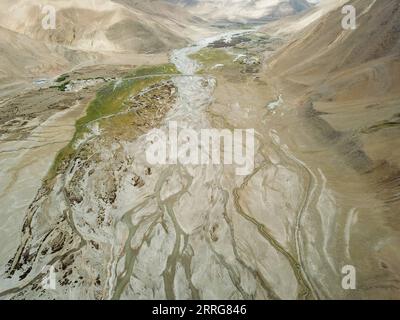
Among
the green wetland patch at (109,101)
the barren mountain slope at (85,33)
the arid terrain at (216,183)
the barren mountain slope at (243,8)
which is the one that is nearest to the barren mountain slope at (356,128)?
the arid terrain at (216,183)

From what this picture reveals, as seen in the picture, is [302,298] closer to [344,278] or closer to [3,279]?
[344,278]

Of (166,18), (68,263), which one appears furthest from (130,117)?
(166,18)

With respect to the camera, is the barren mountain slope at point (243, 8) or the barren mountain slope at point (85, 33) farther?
the barren mountain slope at point (243, 8)

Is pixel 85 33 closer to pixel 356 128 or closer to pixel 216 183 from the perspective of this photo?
pixel 216 183

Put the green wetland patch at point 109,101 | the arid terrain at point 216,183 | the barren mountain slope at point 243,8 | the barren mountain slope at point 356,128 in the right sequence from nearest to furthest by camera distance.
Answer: the arid terrain at point 216,183, the barren mountain slope at point 356,128, the green wetland patch at point 109,101, the barren mountain slope at point 243,8

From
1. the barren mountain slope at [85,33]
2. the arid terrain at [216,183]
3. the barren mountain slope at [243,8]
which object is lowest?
the arid terrain at [216,183]

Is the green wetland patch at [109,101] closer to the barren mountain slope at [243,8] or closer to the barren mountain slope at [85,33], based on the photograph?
the barren mountain slope at [85,33]

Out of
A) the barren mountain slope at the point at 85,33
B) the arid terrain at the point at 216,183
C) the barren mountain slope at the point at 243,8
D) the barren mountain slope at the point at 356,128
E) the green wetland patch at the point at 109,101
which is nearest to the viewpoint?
the arid terrain at the point at 216,183

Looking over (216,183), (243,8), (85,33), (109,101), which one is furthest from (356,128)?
(243,8)
